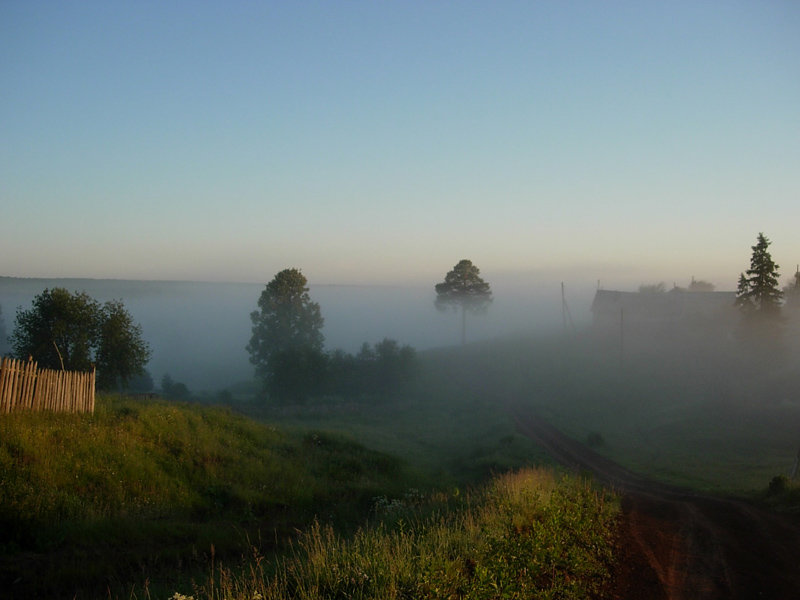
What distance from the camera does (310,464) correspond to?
1914cm

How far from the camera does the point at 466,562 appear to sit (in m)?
6.89

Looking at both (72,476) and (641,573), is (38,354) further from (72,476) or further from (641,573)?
(641,573)

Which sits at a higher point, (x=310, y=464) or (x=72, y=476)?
(x=72, y=476)

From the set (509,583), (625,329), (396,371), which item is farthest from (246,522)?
(625,329)

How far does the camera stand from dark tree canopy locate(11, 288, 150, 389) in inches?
1049

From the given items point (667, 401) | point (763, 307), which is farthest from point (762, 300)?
point (667, 401)

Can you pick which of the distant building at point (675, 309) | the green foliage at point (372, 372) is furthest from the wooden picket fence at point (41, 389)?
the distant building at point (675, 309)

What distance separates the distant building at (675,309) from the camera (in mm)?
60938

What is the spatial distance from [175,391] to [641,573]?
53750 millimetres

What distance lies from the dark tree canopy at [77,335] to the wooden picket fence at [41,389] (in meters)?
10.5

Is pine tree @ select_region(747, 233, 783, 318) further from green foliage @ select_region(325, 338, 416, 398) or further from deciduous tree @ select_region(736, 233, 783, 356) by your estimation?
green foliage @ select_region(325, 338, 416, 398)

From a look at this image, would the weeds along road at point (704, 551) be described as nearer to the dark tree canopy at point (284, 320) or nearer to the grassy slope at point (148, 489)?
the grassy slope at point (148, 489)

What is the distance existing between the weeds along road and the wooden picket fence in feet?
52.2

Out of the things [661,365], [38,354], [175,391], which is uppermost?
[38,354]
